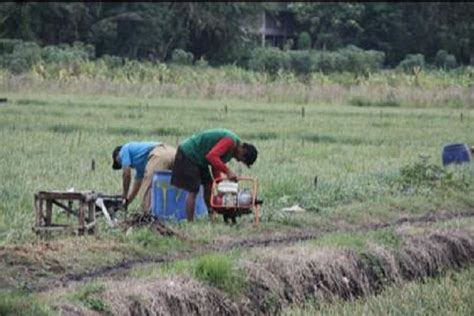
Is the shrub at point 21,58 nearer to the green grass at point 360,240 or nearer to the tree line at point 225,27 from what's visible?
the tree line at point 225,27

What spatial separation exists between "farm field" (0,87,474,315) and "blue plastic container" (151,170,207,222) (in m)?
0.52

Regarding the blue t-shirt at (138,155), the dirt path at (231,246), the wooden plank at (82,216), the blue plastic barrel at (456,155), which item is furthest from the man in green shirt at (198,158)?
the blue plastic barrel at (456,155)

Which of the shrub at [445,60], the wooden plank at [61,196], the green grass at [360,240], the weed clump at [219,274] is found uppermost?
the wooden plank at [61,196]

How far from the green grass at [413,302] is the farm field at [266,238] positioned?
0.02 m

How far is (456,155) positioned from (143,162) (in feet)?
23.9

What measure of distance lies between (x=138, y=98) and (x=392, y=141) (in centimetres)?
1223

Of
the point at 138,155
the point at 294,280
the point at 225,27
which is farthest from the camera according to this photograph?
the point at 225,27

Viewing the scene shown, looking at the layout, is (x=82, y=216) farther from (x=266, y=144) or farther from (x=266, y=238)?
(x=266, y=144)

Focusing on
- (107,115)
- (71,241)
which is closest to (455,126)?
(107,115)

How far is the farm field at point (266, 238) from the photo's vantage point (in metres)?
8.87

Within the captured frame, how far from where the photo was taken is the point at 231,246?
35.8 ft

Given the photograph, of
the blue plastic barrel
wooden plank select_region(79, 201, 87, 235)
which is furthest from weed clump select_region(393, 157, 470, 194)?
wooden plank select_region(79, 201, 87, 235)

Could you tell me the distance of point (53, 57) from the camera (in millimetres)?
41031

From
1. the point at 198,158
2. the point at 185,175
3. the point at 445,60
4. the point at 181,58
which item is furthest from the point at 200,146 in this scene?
the point at 445,60
